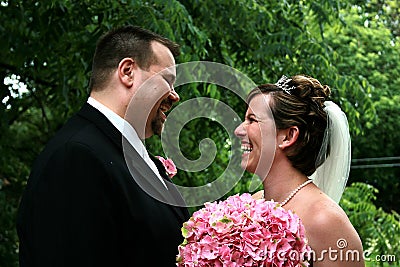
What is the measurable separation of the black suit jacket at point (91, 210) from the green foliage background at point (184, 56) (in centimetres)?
216

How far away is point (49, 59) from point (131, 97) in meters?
2.62

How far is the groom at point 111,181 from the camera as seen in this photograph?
257 centimetres

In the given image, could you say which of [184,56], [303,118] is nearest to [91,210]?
[303,118]

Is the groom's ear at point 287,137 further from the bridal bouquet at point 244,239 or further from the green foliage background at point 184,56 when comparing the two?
the green foliage background at point 184,56

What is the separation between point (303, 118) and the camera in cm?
347

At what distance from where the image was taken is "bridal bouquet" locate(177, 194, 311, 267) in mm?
2568

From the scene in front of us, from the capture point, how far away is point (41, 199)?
2.61m

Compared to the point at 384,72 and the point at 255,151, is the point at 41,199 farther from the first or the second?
the point at 384,72

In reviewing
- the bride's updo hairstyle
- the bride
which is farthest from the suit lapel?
the bride's updo hairstyle

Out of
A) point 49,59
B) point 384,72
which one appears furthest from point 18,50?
point 384,72

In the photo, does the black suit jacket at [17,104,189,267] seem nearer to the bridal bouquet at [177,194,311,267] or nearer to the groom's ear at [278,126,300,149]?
the bridal bouquet at [177,194,311,267]

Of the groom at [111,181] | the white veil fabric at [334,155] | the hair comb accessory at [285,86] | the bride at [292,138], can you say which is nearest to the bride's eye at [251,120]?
the bride at [292,138]

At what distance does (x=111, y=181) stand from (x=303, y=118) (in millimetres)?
1235

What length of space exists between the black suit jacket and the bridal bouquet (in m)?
0.17
